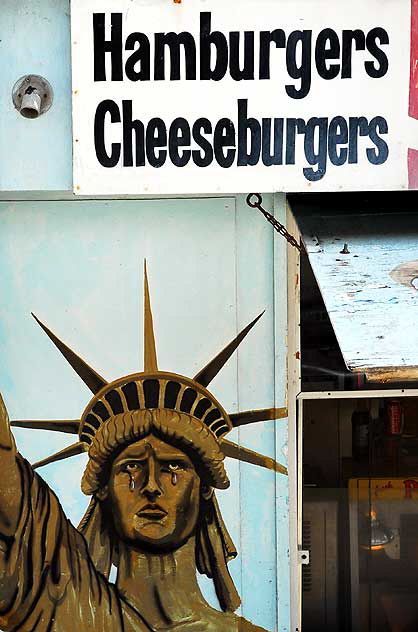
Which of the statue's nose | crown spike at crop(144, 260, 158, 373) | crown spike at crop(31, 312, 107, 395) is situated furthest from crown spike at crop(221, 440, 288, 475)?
crown spike at crop(31, 312, 107, 395)

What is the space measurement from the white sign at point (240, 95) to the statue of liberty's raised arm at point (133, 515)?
0.67 metres

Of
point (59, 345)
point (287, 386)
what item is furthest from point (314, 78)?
point (59, 345)

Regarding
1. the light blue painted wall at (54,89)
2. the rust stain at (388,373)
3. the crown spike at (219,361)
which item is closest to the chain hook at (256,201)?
the crown spike at (219,361)

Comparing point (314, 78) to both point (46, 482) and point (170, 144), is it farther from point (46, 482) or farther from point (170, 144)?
point (46, 482)

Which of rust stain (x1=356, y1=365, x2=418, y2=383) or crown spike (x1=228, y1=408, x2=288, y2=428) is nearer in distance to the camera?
rust stain (x1=356, y1=365, x2=418, y2=383)

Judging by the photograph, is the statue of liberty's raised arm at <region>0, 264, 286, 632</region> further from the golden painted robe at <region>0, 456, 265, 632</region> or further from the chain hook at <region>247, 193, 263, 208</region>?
the chain hook at <region>247, 193, 263, 208</region>

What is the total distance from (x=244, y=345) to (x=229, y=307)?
0.19 meters

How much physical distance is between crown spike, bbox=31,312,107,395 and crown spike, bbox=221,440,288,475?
65 centimetres

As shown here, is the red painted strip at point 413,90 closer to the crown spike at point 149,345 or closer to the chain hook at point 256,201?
the chain hook at point 256,201

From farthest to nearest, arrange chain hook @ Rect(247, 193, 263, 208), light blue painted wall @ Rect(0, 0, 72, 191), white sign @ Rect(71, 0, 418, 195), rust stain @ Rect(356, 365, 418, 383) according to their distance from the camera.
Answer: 1. chain hook @ Rect(247, 193, 263, 208)
2. light blue painted wall @ Rect(0, 0, 72, 191)
3. white sign @ Rect(71, 0, 418, 195)
4. rust stain @ Rect(356, 365, 418, 383)

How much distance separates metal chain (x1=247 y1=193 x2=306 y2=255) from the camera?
4309mm

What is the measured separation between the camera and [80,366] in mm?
4418

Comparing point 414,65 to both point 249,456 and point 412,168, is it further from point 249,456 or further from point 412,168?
point 249,456

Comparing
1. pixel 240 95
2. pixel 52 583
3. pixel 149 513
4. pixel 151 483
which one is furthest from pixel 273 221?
pixel 52 583
